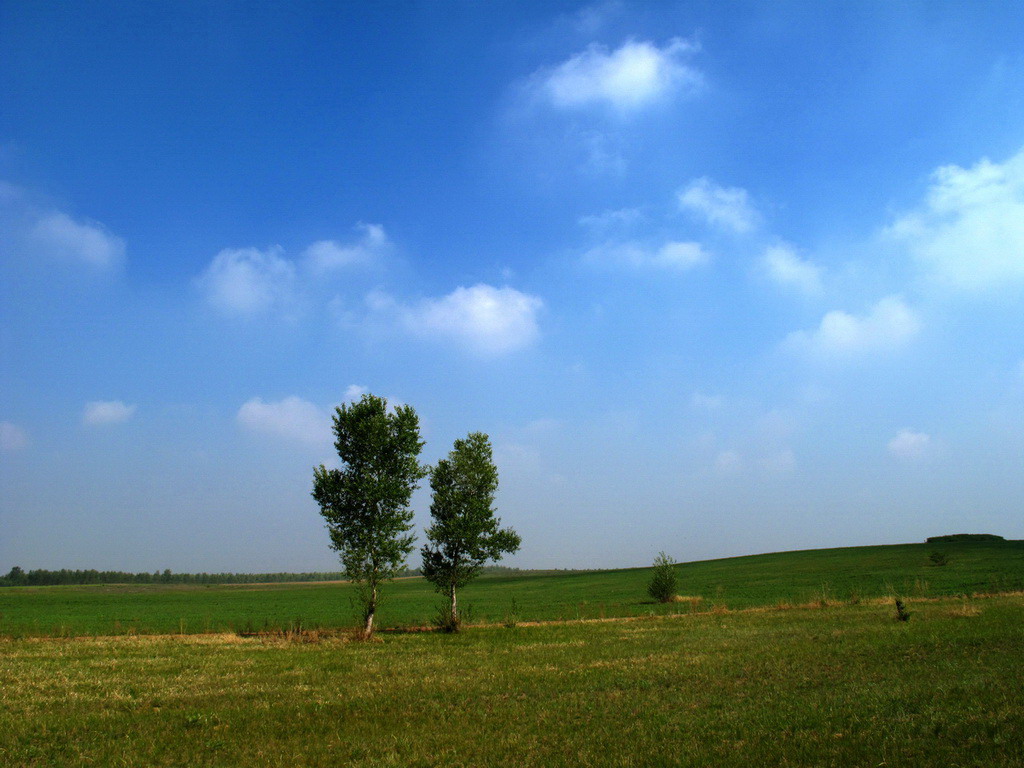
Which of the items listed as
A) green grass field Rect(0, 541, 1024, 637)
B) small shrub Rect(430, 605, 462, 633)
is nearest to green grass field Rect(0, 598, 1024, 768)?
small shrub Rect(430, 605, 462, 633)

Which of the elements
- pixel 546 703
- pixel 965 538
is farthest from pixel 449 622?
pixel 965 538

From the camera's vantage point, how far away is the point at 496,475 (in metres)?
39.5

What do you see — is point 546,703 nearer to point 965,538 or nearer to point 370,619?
point 370,619

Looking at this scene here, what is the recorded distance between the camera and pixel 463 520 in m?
38.1

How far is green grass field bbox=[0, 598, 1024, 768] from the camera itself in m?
10.2

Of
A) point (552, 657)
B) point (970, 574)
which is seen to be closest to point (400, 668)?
point (552, 657)

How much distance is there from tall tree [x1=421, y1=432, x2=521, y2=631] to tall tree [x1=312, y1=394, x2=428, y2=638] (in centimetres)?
320

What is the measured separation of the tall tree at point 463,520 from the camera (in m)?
37.9

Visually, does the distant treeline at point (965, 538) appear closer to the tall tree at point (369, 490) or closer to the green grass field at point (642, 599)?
the green grass field at point (642, 599)

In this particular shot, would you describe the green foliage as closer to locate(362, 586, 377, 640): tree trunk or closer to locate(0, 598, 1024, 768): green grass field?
locate(0, 598, 1024, 768): green grass field

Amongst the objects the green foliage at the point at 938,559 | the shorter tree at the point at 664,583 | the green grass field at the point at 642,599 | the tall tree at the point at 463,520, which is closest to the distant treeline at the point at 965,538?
the green grass field at the point at 642,599

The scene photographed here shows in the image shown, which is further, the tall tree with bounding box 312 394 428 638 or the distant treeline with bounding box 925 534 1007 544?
the distant treeline with bounding box 925 534 1007 544

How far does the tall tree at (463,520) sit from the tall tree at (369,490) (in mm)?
3202

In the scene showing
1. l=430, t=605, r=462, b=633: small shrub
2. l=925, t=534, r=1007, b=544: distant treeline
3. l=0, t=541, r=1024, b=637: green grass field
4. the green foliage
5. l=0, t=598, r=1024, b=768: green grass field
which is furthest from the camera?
l=925, t=534, r=1007, b=544: distant treeline
